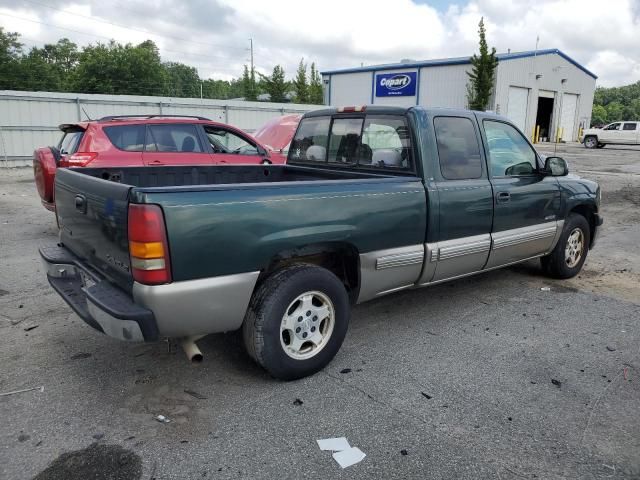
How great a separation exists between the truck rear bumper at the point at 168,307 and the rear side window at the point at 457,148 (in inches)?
79.7

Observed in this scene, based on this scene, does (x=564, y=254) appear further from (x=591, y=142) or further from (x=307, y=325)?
(x=591, y=142)

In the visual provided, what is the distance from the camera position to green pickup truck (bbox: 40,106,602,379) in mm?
2826

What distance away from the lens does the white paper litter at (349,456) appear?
263 cm

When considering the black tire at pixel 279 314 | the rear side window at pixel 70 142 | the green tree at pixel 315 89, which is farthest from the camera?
the green tree at pixel 315 89

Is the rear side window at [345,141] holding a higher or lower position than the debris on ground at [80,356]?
higher

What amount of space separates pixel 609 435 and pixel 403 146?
8.10 feet

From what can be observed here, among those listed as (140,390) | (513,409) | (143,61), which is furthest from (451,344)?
(143,61)

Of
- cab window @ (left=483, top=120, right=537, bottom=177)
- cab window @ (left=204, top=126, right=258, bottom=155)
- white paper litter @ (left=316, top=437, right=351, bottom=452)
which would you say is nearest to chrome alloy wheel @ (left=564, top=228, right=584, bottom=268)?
cab window @ (left=483, top=120, right=537, bottom=177)

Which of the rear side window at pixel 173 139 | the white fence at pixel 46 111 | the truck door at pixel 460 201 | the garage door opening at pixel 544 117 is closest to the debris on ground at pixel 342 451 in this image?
the truck door at pixel 460 201

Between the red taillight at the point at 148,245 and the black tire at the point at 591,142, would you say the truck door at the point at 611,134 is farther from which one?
the red taillight at the point at 148,245

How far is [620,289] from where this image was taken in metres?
5.61

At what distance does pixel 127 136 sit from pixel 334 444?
631cm

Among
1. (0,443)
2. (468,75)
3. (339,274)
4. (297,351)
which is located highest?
(468,75)

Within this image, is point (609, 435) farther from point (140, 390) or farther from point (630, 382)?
point (140, 390)
